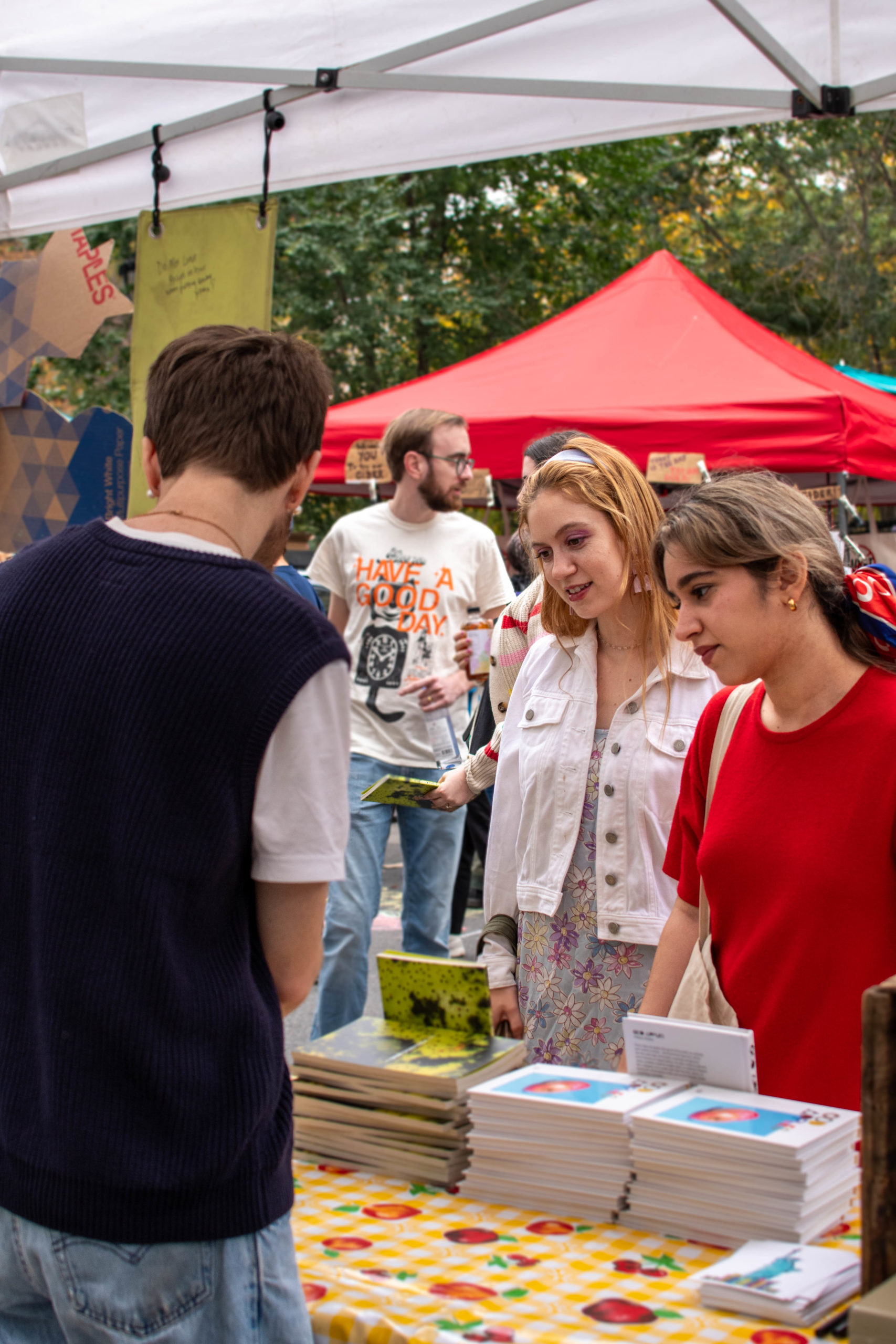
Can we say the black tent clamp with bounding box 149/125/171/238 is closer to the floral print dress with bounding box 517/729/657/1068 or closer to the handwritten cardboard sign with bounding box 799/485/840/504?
the floral print dress with bounding box 517/729/657/1068

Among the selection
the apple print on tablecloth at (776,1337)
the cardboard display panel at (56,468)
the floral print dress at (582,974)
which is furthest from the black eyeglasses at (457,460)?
the apple print on tablecloth at (776,1337)

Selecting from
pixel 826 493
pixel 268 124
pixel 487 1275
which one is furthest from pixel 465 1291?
pixel 826 493

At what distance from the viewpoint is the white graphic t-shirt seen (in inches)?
160

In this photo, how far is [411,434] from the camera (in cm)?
420

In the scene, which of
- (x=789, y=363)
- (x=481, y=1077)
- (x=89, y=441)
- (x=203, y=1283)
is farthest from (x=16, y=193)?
(x=789, y=363)

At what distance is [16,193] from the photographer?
3.44 m

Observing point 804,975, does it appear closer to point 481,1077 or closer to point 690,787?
point 690,787

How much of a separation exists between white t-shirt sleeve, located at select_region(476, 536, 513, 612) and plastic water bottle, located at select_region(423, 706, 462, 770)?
55 cm

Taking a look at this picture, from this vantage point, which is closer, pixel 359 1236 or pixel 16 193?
pixel 359 1236

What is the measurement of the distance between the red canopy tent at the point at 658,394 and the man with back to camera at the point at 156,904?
16.8ft

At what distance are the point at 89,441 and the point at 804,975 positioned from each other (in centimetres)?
191

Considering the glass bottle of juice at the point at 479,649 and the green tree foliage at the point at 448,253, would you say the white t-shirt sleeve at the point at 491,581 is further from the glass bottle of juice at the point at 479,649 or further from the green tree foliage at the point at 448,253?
the green tree foliage at the point at 448,253

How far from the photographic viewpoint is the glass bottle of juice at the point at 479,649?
337 centimetres

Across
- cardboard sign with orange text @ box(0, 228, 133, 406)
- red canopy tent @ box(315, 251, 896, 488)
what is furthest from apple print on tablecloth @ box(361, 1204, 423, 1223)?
red canopy tent @ box(315, 251, 896, 488)
